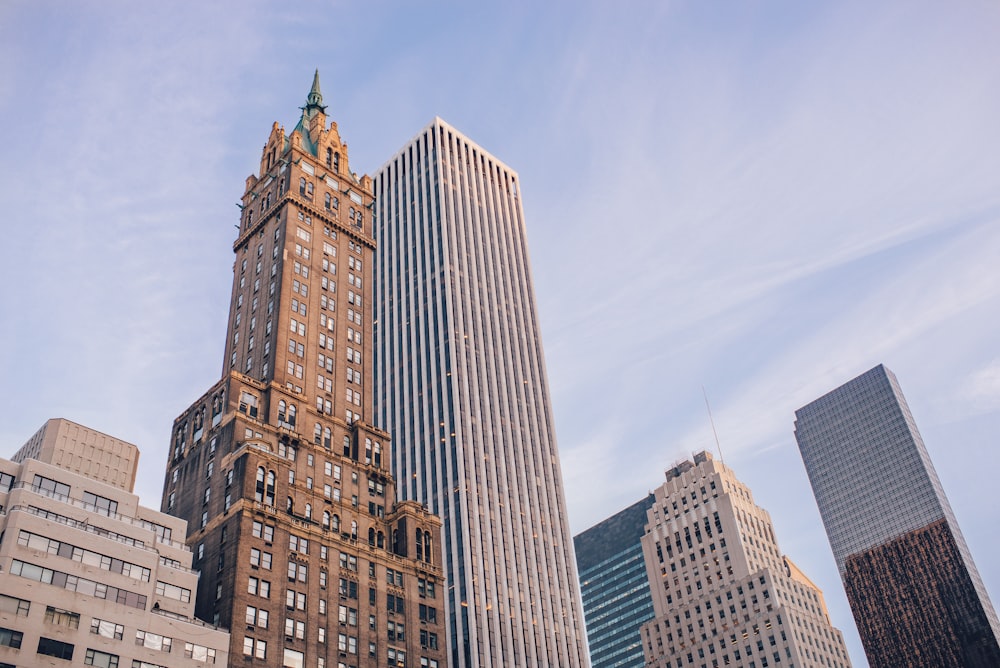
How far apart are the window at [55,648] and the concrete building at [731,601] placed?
127476 millimetres

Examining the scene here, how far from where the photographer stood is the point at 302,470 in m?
122

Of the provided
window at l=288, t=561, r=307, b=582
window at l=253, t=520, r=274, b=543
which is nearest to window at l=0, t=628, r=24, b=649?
window at l=253, t=520, r=274, b=543

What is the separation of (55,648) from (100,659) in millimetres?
4538

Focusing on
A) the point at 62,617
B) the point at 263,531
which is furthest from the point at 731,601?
the point at 62,617

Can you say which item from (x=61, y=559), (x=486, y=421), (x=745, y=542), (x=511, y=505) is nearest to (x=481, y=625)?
(x=511, y=505)

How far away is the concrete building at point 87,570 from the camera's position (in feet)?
273

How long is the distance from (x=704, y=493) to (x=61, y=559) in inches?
5587

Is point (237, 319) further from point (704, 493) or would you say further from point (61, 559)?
point (704, 493)

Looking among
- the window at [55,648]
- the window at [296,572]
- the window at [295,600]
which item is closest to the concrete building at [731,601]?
the window at [296,572]

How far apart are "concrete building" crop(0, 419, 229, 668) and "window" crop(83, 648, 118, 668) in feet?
0.31

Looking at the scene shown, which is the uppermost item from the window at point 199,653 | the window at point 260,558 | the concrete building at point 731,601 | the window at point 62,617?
the concrete building at point 731,601

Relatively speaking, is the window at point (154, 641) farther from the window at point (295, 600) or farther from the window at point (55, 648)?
the window at point (295, 600)

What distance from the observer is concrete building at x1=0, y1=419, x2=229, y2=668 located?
8306 cm

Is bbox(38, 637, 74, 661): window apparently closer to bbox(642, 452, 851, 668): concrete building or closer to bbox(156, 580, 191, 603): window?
bbox(156, 580, 191, 603): window
